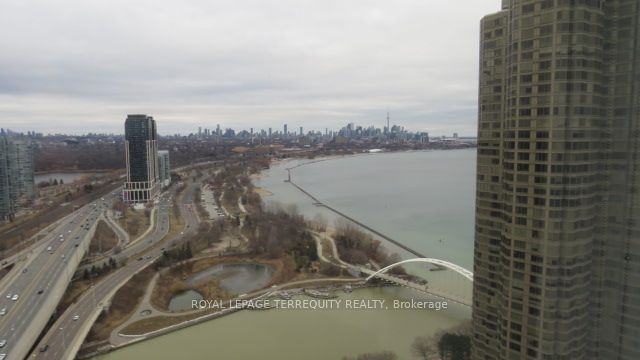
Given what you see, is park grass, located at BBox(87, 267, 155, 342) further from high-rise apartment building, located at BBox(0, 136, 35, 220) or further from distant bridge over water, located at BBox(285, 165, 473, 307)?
high-rise apartment building, located at BBox(0, 136, 35, 220)

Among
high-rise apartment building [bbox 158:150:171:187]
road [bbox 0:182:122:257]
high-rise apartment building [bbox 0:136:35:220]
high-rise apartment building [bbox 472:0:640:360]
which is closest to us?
high-rise apartment building [bbox 472:0:640:360]

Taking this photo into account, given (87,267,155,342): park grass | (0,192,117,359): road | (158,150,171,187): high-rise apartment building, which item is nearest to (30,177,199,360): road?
(87,267,155,342): park grass

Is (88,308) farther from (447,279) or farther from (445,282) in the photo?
(447,279)

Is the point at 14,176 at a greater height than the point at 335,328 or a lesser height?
greater

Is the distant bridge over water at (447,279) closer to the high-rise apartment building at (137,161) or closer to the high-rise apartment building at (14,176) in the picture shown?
the high-rise apartment building at (137,161)

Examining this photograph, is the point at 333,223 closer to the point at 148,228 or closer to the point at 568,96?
the point at 148,228

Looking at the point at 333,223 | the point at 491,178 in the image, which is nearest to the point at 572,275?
the point at 491,178

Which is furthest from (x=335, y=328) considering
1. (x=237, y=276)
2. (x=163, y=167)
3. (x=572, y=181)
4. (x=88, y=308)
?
(x=163, y=167)
